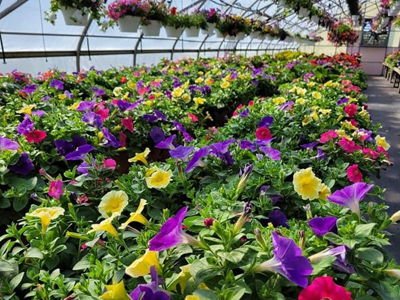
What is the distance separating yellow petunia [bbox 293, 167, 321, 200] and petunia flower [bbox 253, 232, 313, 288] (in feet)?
1.35

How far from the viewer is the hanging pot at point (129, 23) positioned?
15.1 ft

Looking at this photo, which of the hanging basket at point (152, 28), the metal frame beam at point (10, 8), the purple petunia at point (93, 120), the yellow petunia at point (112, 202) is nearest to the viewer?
the yellow petunia at point (112, 202)

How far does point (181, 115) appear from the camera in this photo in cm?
266

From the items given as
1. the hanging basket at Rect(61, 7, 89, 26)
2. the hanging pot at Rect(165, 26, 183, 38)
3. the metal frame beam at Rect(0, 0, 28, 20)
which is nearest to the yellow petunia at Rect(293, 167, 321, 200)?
the hanging basket at Rect(61, 7, 89, 26)

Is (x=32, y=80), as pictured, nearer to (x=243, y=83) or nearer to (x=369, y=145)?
(x=243, y=83)

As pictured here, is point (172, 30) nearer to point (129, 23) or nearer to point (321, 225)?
point (129, 23)

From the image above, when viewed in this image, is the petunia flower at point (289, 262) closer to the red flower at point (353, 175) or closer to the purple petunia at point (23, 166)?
the red flower at point (353, 175)

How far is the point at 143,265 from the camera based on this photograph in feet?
2.32

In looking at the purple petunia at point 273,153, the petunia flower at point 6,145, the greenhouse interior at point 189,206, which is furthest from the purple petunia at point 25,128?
the purple petunia at point 273,153

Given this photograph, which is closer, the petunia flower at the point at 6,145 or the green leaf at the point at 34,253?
the green leaf at the point at 34,253

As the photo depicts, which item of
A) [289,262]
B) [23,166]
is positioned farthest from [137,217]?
[23,166]

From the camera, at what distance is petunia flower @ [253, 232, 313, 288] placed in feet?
2.15

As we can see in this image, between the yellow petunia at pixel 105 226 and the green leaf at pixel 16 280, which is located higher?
the yellow petunia at pixel 105 226

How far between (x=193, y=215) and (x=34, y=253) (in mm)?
459
